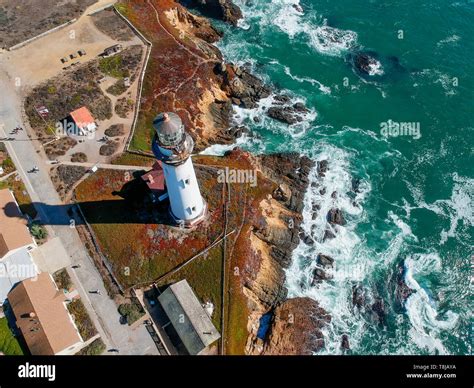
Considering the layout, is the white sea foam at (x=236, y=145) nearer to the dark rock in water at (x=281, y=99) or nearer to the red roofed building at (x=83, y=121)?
the dark rock in water at (x=281, y=99)

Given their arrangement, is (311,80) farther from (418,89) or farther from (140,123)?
(140,123)

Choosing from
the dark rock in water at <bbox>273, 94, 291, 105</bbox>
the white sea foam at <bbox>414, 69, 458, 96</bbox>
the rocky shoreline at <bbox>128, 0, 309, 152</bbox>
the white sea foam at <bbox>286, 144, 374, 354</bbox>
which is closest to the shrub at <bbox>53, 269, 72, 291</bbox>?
the rocky shoreline at <bbox>128, 0, 309, 152</bbox>

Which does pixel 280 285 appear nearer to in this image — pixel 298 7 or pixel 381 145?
pixel 381 145

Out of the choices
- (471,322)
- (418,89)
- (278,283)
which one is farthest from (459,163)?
(278,283)

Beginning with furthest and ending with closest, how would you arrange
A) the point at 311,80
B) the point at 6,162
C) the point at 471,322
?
the point at 311,80
the point at 6,162
the point at 471,322

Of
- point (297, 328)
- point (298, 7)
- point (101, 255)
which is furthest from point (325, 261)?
point (298, 7)

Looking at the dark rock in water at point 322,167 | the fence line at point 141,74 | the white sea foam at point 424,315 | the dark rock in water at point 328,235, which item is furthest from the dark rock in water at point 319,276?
the fence line at point 141,74
